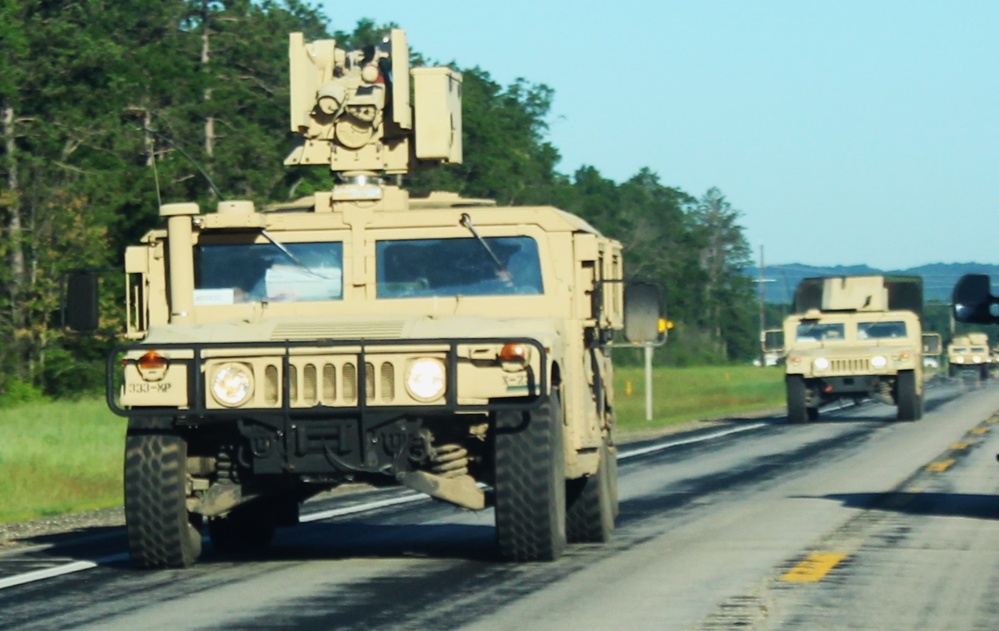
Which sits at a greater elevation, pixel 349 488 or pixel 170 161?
pixel 170 161

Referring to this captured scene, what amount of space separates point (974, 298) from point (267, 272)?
4335 mm

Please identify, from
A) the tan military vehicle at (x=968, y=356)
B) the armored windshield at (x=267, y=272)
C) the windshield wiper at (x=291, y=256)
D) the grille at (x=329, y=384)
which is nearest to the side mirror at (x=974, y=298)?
the grille at (x=329, y=384)

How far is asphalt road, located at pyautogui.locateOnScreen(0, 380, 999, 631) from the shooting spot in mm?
8922

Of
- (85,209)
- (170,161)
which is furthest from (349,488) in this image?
(170,161)

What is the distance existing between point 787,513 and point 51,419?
69.8 ft

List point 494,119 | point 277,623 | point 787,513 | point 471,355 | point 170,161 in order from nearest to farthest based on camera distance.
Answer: point 277,623
point 471,355
point 787,513
point 170,161
point 494,119

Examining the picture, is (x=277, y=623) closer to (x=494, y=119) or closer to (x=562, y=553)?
(x=562, y=553)

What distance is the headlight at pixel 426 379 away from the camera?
10.5m

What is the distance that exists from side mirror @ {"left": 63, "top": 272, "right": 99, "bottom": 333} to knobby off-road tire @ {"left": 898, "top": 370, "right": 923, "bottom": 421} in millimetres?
26045

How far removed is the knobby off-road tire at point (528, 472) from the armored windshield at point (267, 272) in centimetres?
184

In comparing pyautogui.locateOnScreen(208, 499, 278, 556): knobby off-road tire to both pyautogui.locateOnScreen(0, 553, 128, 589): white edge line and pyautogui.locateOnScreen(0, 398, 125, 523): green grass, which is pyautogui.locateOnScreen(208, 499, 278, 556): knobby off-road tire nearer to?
pyautogui.locateOnScreen(0, 553, 128, 589): white edge line

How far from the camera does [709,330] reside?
5615 inches

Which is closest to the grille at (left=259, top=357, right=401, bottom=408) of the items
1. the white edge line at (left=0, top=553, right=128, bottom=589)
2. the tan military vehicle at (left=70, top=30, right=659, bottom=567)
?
the tan military vehicle at (left=70, top=30, right=659, bottom=567)

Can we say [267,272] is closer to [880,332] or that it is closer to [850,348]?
[850,348]
